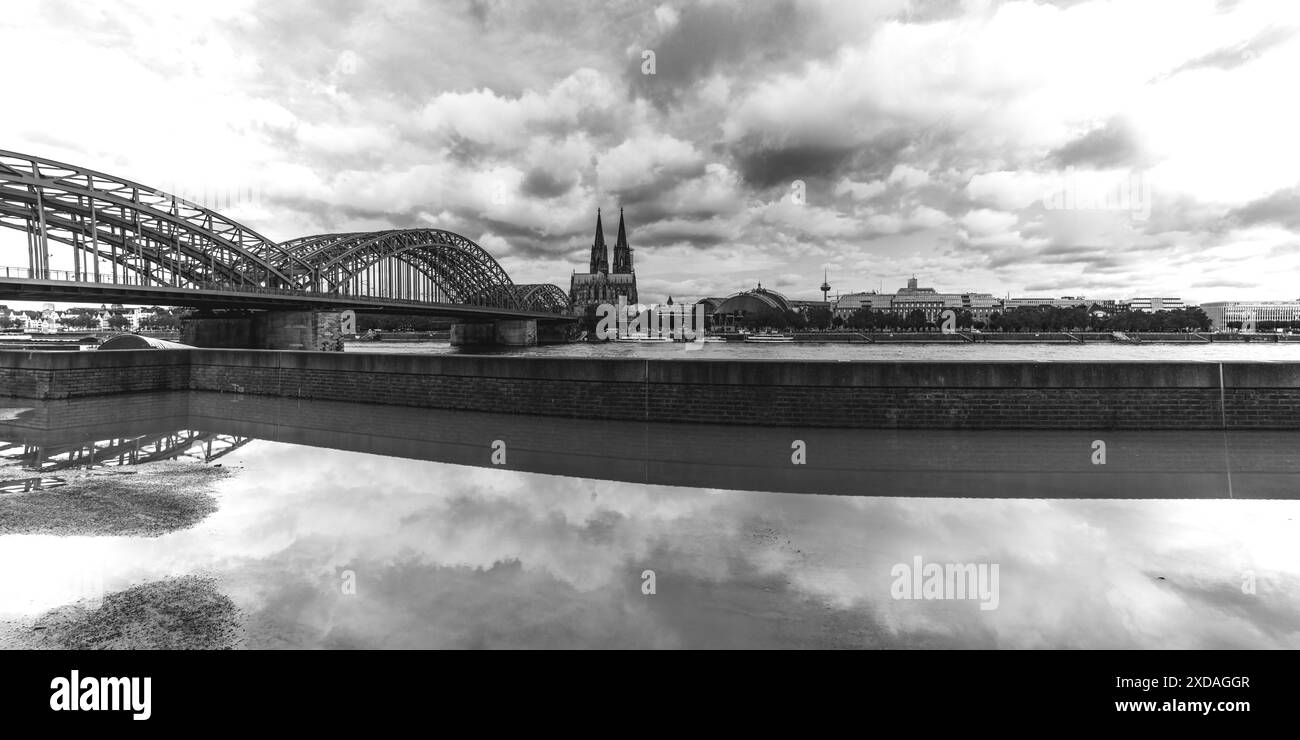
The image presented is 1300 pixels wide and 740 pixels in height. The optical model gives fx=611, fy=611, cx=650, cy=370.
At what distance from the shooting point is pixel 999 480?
845cm

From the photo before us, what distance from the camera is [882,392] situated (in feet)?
42.5

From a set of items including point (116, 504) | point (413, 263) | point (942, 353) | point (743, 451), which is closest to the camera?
point (116, 504)

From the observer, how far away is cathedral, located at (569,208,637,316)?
173875 mm

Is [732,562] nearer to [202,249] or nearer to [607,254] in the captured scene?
[202,249]

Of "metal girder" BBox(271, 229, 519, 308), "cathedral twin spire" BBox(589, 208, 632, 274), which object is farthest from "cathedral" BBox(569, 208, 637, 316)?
"metal girder" BBox(271, 229, 519, 308)

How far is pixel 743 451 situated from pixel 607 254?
17701 centimetres

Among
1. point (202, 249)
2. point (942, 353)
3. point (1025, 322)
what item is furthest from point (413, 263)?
point (1025, 322)

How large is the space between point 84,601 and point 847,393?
1205cm

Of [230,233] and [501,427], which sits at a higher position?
[230,233]

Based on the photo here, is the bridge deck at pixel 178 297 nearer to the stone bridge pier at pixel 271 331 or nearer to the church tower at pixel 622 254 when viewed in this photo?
the stone bridge pier at pixel 271 331

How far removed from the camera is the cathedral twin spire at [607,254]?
17900 cm

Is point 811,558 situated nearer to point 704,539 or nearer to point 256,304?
point 704,539
